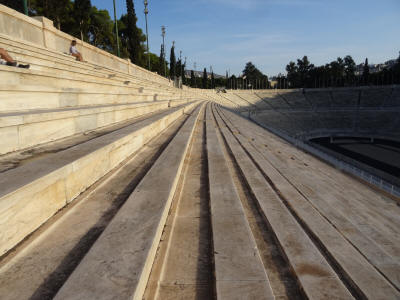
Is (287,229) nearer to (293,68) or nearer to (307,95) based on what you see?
(307,95)

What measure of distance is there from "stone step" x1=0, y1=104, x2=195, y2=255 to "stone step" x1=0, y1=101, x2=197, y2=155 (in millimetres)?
383

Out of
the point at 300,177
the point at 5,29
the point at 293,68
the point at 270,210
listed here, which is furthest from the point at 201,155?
the point at 293,68

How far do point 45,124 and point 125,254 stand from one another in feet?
6.49

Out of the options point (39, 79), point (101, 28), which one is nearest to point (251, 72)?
point (101, 28)

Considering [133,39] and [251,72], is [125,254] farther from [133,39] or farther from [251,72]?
[251,72]

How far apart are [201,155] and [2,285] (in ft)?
11.0

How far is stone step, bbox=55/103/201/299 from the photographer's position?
108 centimetres

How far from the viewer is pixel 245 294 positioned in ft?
3.97

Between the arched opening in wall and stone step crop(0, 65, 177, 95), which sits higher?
stone step crop(0, 65, 177, 95)

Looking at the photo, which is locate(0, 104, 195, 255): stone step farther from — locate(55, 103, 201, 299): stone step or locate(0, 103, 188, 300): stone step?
locate(55, 103, 201, 299): stone step

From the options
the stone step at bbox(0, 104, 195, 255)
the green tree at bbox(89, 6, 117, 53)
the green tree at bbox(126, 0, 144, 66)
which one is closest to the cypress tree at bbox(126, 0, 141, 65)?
the green tree at bbox(126, 0, 144, 66)

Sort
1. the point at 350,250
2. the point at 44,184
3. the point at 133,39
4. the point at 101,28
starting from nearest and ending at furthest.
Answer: the point at 44,184, the point at 350,250, the point at 133,39, the point at 101,28

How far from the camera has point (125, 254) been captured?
1.34 meters

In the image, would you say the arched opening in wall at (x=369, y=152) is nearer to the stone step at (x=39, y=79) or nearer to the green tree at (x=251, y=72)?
the stone step at (x=39, y=79)
